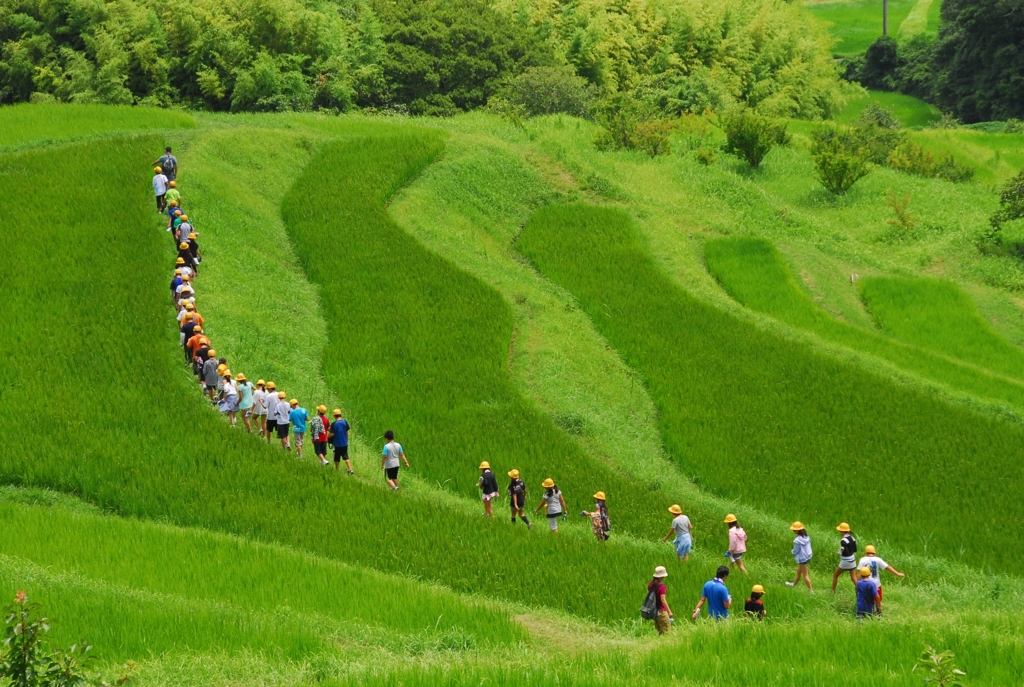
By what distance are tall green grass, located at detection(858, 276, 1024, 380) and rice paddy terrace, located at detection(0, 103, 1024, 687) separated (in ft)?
0.47

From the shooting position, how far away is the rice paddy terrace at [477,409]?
16.4m

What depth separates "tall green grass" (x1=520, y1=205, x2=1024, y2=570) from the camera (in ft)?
81.0

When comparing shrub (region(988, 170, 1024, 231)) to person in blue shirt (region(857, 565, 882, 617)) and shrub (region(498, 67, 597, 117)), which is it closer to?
shrub (region(498, 67, 597, 117))

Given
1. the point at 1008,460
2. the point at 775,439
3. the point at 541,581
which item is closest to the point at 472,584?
the point at 541,581

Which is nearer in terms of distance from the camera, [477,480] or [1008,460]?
[477,480]

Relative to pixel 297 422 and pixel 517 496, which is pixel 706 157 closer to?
pixel 297 422

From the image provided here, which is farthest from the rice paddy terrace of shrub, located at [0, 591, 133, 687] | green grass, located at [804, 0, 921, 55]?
green grass, located at [804, 0, 921, 55]

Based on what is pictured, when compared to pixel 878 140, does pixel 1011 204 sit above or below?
above

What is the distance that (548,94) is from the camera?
60.8m

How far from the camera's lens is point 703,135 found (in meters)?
58.0

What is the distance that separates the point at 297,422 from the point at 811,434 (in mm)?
11264

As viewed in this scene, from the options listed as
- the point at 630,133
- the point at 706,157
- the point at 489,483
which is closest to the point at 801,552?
the point at 489,483

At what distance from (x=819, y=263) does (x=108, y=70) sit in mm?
30846

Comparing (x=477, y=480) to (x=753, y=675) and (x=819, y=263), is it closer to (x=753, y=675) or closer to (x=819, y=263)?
(x=753, y=675)
